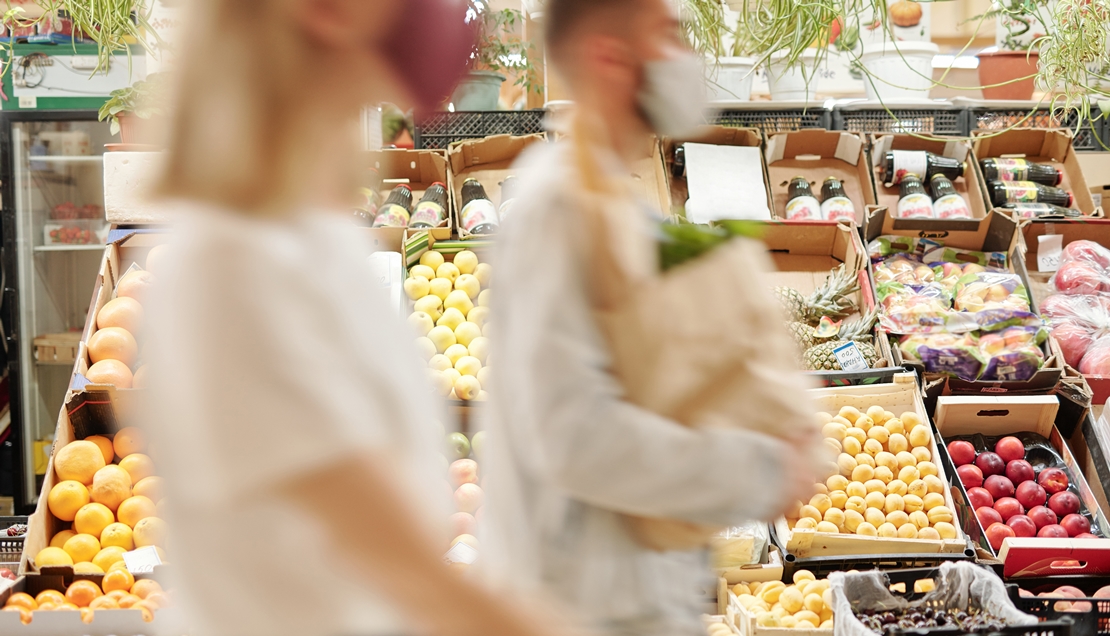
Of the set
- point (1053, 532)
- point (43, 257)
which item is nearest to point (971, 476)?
point (1053, 532)

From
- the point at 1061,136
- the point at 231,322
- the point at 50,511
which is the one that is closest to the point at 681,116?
the point at 231,322

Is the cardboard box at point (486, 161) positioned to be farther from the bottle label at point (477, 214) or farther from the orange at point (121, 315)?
the orange at point (121, 315)

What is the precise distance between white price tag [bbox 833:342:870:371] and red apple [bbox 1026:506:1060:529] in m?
0.66

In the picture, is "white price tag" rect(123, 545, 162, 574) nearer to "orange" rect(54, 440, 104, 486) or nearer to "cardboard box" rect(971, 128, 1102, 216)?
"orange" rect(54, 440, 104, 486)

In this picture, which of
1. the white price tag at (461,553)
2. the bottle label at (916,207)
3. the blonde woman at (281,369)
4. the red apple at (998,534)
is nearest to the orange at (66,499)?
the white price tag at (461,553)

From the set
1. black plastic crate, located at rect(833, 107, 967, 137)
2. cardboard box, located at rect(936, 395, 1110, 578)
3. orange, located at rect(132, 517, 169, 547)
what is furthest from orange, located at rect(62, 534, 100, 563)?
black plastic crate, located at rect(833, 107, 967, 137)

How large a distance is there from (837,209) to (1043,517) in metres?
1.40

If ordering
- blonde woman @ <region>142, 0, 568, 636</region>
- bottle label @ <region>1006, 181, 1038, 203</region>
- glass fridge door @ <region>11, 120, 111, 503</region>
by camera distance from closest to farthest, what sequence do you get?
1. blonde woman @ <region>142, 0, 568, 636</region>
2. bottle label @ <region>1006, 181, 1038, 203</region>
3. glass fridge door @ <region>11, 120, 111, 503</region>

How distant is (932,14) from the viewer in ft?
20.3

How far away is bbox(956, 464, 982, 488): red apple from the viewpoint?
288 cm

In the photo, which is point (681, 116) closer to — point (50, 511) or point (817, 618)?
point (817, 618)

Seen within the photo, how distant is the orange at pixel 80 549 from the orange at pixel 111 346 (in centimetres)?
62

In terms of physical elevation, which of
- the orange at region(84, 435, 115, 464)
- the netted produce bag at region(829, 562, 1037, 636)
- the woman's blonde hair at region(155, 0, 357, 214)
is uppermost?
the woman's blonde hair at region(155, 0, 357, 214)

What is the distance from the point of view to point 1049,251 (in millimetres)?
3643
